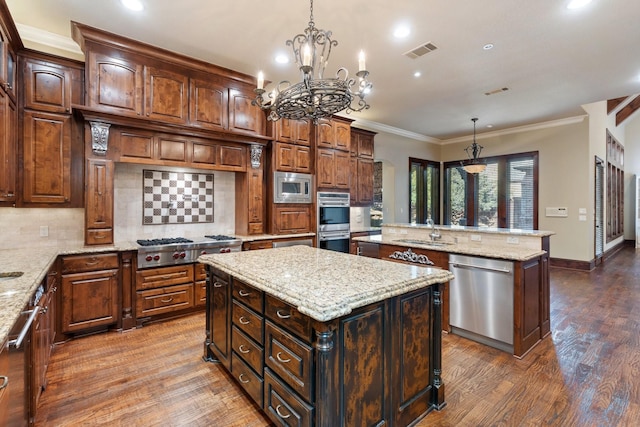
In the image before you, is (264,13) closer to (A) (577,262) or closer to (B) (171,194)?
(B) (171,194)

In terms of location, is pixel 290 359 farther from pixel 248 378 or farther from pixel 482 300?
pixel 482 300

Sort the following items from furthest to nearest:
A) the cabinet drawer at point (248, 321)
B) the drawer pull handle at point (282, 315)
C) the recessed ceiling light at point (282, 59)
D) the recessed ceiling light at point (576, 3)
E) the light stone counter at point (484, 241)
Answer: the recessed ceiling light at point (282, 59)
the light stone counter at point (484, 241)
the recessed ceiling light at point (576, 3)
the cabinet drawer at point (248, 321)
the drawer pull handle at point (282, 315)

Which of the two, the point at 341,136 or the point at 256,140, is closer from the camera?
the point at 256,140

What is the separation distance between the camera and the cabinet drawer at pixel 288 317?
154 cm

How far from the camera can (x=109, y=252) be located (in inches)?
126

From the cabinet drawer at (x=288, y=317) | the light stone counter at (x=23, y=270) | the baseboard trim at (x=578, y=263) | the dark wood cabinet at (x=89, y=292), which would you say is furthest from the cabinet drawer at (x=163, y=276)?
the baseboard trim at (x=578, y=263)

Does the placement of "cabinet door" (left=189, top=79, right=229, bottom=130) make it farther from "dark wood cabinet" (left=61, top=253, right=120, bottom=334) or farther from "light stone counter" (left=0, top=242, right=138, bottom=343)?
"dark wood cabinet" (left=61, top=253, right=120, bottom=334)

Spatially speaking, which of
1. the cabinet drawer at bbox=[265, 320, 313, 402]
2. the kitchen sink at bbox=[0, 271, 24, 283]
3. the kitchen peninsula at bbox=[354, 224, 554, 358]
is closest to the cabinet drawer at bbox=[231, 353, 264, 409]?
the cabinet drawer at bbox=[265, 320, 313, 402]

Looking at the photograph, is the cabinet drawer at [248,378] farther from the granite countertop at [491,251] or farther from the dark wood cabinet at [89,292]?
the granite countertop at [491,251]

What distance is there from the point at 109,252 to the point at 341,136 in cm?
373

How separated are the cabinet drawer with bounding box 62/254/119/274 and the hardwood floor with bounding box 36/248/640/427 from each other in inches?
28.2

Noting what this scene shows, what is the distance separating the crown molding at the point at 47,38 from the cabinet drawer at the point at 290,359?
147 inches

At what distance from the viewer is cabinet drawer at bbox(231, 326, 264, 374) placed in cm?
193

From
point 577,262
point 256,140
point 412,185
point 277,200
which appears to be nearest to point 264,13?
point 256,140
